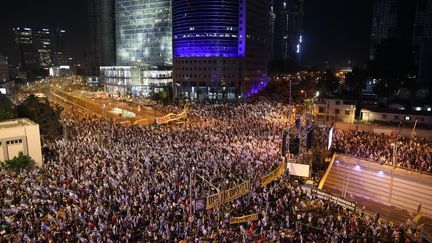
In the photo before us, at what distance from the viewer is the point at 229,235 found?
44.8 feet

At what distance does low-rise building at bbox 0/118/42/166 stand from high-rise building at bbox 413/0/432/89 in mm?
52483

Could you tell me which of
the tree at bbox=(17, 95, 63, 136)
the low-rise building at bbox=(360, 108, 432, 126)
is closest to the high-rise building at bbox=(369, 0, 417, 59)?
the low-rise building at bbox=(360, 108, 432, 126)

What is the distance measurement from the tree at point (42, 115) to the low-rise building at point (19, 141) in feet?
15.9

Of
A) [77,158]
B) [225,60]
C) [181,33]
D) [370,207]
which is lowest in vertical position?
[370,207]

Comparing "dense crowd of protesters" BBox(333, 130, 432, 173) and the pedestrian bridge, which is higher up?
"dense crowd of protesters" BBox(333, 130, 432, 173)

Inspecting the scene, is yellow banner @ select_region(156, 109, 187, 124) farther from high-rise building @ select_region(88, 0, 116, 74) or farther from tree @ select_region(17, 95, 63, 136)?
high-rise building @ select_region(88, 0, 116, 74)

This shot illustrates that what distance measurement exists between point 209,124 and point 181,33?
186ft

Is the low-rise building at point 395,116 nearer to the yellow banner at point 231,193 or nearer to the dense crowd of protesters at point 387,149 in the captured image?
the dense crowd of protesters at point 387,149

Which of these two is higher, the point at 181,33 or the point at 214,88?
the point at 181,33

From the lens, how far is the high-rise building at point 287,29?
18638cm

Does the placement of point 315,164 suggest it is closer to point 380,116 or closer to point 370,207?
point 370,207

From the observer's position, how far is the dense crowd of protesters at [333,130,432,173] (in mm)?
21953

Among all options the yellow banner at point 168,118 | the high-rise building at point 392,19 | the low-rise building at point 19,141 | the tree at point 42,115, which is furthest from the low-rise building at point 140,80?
the low-rise building at point 19,141

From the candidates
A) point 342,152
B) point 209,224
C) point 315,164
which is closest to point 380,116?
point 342,152
